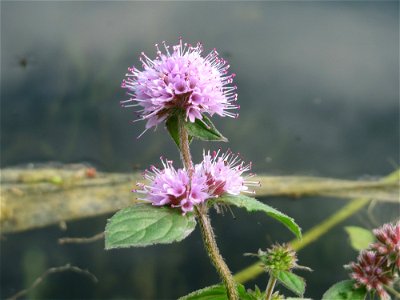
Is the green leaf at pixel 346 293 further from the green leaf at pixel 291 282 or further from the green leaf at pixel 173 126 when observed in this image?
the green leaf at pixel 173 126

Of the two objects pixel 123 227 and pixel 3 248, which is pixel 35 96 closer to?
pixel 3 248

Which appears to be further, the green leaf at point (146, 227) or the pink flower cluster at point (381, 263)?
the pink flower cluster at point (381, 263)

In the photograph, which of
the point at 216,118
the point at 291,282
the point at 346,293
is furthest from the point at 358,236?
the point at 291,282

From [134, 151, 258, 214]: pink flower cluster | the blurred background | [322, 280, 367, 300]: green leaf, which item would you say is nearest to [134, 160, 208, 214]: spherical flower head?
[134, 151, 258, 214]: pink flower cluster

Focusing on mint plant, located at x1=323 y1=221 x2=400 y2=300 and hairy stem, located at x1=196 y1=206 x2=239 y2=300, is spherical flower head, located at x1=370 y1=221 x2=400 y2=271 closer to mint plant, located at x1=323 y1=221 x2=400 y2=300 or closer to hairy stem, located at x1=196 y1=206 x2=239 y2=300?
mint plant, located at x1=323 y1=221 x2=400 y2=300

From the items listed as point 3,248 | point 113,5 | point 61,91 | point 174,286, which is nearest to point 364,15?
point 113,5

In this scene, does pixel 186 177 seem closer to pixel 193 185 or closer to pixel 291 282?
pixel 193 185

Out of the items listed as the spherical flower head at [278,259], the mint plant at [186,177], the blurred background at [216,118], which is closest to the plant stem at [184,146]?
the mint plant at [186,177]

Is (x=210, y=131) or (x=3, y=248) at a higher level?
(x=3, y=248)
